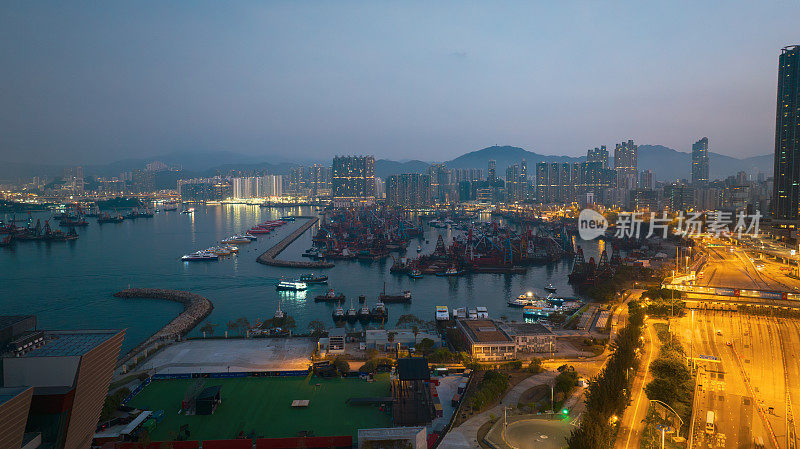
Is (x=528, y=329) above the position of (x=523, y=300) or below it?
above

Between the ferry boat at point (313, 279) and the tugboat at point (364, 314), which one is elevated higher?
the ferry boat at point (313, 279)

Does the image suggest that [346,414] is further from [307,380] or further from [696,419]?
[696,419]

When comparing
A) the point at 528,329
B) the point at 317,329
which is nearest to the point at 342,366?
the point at 317,329

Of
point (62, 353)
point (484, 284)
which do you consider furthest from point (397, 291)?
point (62, 353)

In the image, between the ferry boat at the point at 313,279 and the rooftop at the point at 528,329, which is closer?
the rooftop at the point at 528,329

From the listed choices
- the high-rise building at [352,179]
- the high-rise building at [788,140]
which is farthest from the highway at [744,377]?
the high-rise building at [352,179]

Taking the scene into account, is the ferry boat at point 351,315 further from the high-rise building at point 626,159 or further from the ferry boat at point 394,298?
the high-rise building at point 626,159

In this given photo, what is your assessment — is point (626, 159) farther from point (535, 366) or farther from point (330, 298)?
point (535, 366)
